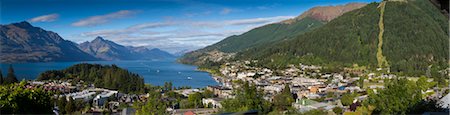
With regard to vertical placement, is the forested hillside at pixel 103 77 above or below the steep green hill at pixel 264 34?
below

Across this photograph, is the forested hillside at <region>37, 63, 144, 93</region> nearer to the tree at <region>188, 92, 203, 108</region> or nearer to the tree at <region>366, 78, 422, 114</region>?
the tree at <region>188, 92, 203, 108</region>

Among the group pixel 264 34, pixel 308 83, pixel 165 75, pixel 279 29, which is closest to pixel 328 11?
pixel 279 29

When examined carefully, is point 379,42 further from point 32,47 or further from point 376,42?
point 32,47

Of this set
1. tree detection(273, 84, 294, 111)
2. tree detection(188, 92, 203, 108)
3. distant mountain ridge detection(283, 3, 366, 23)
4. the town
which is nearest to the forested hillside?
the town

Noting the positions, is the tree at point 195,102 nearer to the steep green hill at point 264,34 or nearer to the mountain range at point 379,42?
the mountain range at point 379,42

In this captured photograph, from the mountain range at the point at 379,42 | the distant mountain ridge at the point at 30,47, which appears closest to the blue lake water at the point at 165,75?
the mountain range at the point at 379,42

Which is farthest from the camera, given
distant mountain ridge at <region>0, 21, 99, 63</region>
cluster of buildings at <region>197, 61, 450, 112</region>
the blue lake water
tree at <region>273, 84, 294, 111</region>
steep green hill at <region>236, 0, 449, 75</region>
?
distant mountain ridge at <region>0, 21, 99, 63</region>

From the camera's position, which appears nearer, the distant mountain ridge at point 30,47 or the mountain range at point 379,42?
the mountain range at point 379,42

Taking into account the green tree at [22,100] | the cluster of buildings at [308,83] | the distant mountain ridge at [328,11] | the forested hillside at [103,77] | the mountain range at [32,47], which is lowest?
the cluster of buildings at [308,83]

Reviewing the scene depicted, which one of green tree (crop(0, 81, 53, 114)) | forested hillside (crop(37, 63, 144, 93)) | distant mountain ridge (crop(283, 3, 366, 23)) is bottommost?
forested hillside (crop(37, 63, 144, 93))
